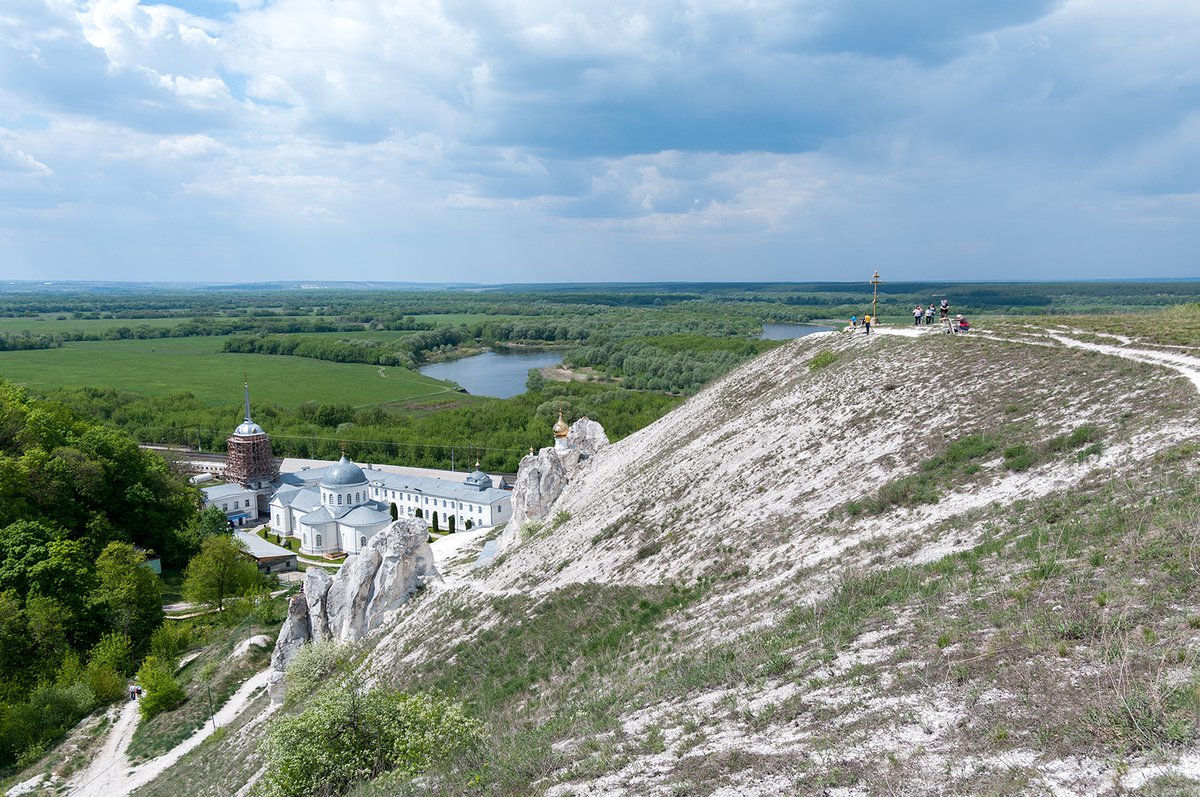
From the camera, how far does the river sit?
11319 centimetres

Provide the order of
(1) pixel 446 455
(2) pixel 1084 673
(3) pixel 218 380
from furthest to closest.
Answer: (3) pixel 218 380, (1) pixel 446 455, (2) pixel 1084 673

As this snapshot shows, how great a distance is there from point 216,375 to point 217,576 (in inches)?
4058

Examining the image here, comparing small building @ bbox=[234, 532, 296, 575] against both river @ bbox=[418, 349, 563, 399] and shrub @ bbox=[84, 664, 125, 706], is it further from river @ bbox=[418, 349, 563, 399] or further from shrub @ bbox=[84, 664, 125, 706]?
river @ bbox=[418, 349, 563, 399]

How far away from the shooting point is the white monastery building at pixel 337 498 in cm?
5159

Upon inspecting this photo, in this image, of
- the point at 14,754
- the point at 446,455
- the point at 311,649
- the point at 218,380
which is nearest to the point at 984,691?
the point at 311,649

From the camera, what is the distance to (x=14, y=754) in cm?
2338

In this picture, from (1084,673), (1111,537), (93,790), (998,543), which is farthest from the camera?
(93,790)

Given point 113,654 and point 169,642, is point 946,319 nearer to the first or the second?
point 169,642

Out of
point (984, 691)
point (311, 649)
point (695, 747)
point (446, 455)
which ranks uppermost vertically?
point (984, 691)

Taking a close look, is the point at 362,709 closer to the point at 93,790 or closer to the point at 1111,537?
the point at 1111,537

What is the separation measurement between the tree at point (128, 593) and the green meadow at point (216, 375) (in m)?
66.9

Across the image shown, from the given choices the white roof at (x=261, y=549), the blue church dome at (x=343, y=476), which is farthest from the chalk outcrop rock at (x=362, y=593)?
the blue church dome at (x=343, y=476)

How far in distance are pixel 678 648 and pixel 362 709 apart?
5.40 metres

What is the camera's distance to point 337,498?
54.6 meters
